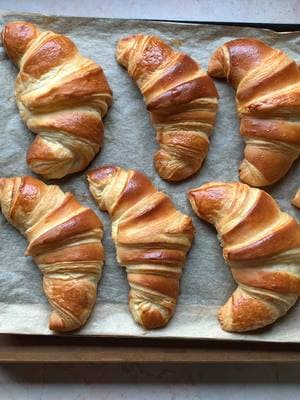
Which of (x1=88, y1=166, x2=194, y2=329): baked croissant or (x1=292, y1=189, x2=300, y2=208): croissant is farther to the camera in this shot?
(x1=292, y1=189, x2=300, y2=208): croissant

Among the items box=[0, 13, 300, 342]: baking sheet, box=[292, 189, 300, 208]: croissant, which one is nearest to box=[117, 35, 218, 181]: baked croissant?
box=[0, 13, 300, 342]: baking sheet

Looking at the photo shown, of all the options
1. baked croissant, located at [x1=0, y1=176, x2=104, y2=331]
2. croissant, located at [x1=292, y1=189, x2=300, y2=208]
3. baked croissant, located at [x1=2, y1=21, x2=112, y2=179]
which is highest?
baked croissant, located at [x1=2, y1=21, x2=112, y2=179]

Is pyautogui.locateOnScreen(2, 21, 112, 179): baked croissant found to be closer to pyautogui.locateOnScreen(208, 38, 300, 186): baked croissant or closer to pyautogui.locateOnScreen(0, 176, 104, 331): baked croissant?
pyautogui.locateOnScreen(0, 176, 104, 331): baked croissant

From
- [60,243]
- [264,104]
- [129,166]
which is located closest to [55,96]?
[129,166]

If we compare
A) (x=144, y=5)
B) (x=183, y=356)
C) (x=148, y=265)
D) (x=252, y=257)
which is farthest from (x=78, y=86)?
(x=183, y=356)

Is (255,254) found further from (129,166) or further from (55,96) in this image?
(55,96)

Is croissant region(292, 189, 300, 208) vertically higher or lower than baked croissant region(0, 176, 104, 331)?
higher

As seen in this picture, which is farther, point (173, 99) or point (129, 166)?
point (129, 166)
